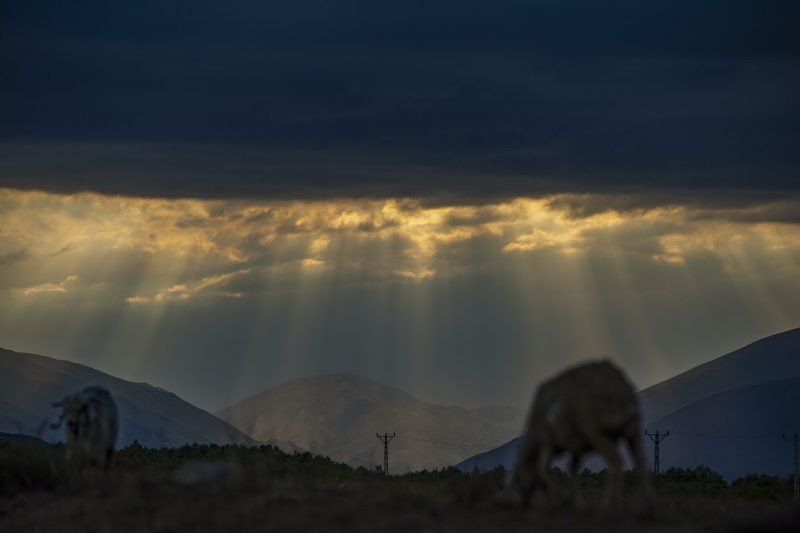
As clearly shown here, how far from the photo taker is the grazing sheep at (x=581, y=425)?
841 inches

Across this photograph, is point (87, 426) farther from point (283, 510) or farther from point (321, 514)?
point (321, 514)

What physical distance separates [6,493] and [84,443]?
77.7 inches

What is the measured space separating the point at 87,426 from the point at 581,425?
41.7ft

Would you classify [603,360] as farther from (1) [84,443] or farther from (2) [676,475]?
Answer: (2) [676,475]

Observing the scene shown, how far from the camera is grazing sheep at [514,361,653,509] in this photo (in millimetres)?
21359

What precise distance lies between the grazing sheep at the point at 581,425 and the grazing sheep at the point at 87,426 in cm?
1086

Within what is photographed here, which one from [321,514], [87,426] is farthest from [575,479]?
[87,426]

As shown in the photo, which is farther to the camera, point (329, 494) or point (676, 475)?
point (676, 475)

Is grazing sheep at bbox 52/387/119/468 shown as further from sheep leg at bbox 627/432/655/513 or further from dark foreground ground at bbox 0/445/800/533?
sheep leg at bbox 627/432/655/513

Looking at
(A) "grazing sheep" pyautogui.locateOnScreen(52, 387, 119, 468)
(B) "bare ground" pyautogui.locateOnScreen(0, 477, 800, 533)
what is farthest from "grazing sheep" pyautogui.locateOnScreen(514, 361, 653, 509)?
(A) "grazing sheep" pyautogui.locateOnScreen(52, 387, 119, 468)

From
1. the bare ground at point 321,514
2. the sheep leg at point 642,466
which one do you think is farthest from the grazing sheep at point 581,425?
the bare ground at point 321,514

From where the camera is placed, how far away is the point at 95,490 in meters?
26.4

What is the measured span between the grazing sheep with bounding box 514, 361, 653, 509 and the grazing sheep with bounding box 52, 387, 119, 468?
10856 millimetres

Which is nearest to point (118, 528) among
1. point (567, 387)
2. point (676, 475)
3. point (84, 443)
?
point (567, 387)
